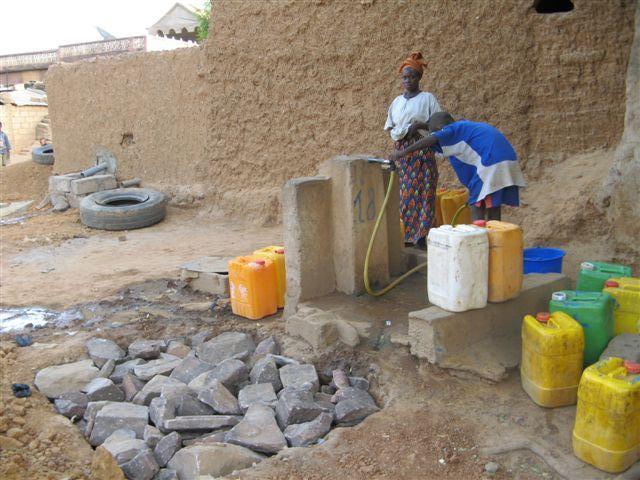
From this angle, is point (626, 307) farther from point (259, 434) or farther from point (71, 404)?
point (71, 404)

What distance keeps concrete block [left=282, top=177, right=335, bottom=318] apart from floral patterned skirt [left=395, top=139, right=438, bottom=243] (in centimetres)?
86

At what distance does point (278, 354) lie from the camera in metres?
4.41

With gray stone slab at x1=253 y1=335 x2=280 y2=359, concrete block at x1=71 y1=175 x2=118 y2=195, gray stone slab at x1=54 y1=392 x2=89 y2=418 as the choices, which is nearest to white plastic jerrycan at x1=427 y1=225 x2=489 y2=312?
gray stone slab at x1=253 y1=335 x2=280 y2=359

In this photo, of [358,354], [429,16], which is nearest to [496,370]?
[358,354]

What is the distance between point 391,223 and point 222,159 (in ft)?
15.5

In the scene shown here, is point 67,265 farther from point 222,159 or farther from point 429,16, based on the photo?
point 429,16

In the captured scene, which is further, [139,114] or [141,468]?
[139,114]

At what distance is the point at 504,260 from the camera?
3.59 metres

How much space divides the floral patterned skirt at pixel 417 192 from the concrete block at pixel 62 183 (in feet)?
23.4

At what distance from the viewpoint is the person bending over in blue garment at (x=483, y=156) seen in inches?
181

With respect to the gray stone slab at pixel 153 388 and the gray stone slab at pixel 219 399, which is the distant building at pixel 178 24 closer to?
the gray stone slab at pixel 153 388

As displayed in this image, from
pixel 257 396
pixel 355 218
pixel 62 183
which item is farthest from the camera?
pixel 62 183

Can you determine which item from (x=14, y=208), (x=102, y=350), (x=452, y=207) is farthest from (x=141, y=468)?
(x=14, y=208)

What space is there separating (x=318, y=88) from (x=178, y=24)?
20481 millimetres
